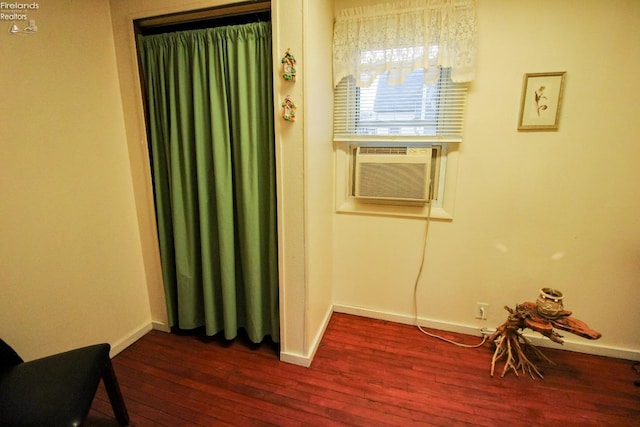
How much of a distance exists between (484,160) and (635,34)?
0.96 meters

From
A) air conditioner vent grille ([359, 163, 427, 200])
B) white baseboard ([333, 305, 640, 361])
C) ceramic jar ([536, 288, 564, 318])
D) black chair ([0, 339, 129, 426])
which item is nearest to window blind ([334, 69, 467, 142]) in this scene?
air conditioner vent grille ([359, 163, 427, 200])

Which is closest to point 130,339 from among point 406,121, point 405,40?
point 406,121

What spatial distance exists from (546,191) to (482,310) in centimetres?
93

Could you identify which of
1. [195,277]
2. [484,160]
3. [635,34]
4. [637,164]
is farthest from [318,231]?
[635,34]

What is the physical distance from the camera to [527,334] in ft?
6.70

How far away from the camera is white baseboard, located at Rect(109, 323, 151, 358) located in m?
1.91

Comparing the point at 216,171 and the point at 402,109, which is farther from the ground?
the point at 402,109

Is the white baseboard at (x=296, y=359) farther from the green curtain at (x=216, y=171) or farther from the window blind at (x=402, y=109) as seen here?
the window blind at (x=402, y=109)

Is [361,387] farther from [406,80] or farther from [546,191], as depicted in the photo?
[406,80]

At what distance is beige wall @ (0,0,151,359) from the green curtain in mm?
252

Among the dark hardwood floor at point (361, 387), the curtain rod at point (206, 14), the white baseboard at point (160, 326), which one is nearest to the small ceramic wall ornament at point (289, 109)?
the curtain rod at point (206, 14)

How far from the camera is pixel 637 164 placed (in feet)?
5.49

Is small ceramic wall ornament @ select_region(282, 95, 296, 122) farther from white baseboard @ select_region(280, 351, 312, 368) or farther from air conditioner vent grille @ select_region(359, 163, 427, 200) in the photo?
white baseboard @ select_region(280, 351, 312, 368)

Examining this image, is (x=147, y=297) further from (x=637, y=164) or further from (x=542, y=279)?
Answer: (x=637, y=164)
